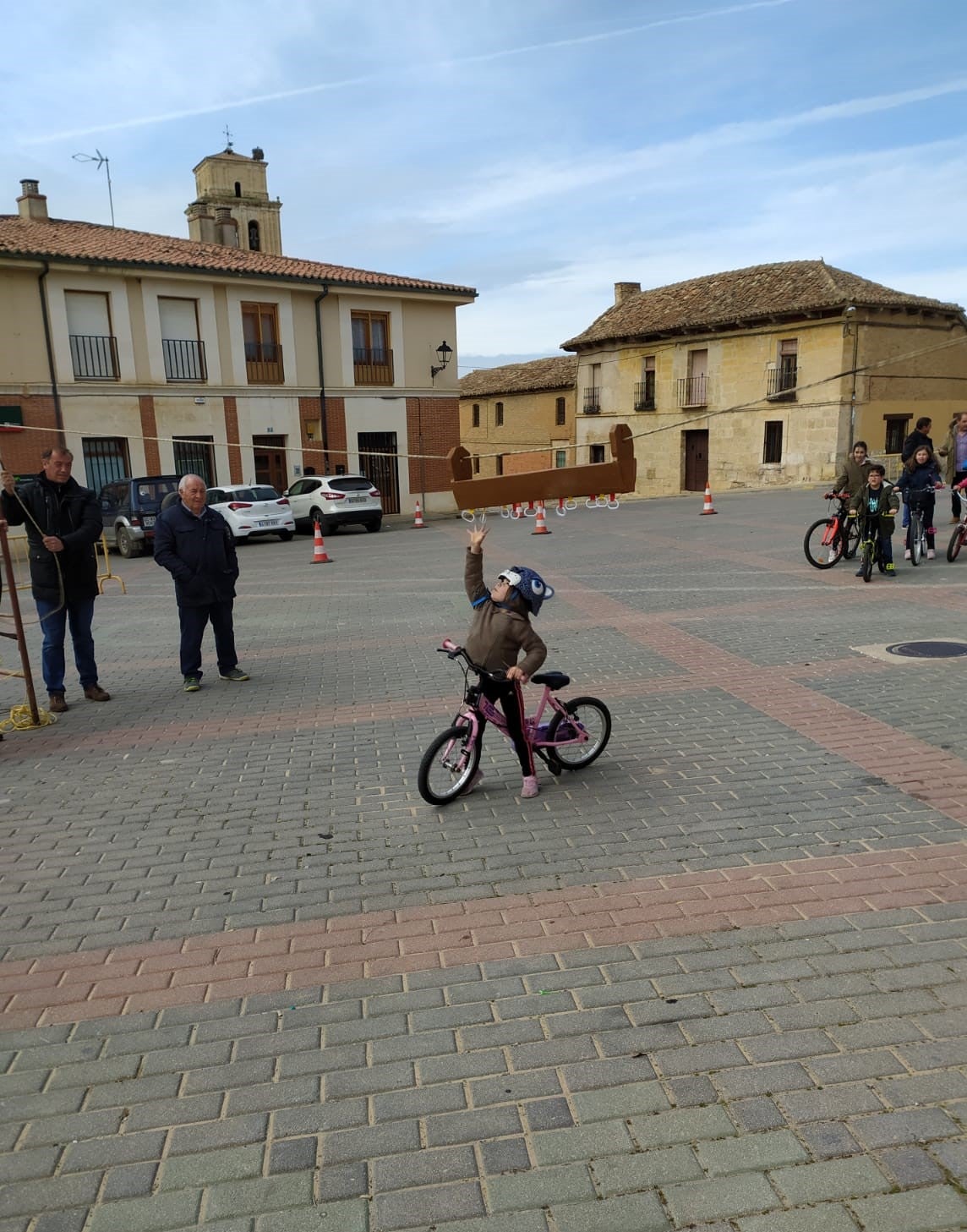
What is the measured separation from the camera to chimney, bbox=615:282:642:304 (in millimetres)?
46344

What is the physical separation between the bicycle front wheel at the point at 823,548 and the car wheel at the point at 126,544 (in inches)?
579

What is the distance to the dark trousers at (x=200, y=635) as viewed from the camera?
784 centimetres

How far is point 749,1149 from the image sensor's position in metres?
2.53

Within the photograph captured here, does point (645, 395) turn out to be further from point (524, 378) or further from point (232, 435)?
point (232, 435)

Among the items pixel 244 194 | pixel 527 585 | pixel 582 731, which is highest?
pixel 244 194

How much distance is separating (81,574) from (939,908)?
21.5 ft

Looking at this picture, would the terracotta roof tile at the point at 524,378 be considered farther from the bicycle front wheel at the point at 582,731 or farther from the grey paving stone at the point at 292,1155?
the grey paving stone at the point at 292,1155

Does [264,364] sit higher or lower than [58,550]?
higher

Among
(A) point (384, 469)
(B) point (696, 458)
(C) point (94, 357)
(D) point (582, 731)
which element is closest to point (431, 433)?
(A) point (384, 469)

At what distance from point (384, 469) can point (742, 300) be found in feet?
59.4

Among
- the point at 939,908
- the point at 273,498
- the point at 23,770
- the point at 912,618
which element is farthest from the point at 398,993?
the point at 273,498

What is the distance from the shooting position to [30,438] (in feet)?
75.0

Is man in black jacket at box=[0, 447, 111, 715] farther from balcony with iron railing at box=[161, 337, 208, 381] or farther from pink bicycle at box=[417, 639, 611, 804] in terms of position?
balcony with iron railing at box=[161, 337, 208, 381]

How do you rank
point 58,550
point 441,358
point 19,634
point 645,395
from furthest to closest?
point 645,395
point 441,358
point 58,550
point 19,634
